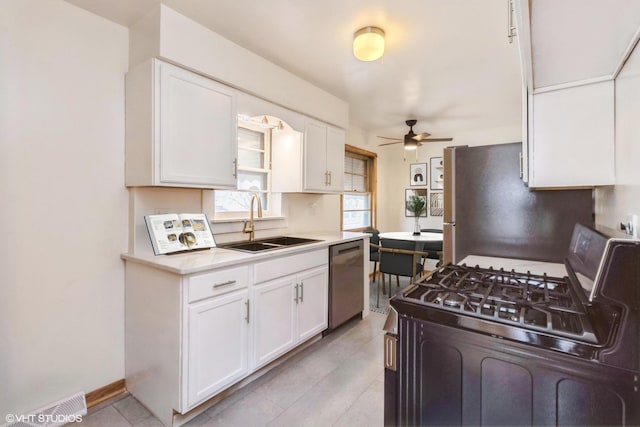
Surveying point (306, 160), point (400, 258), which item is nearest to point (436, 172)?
point (400, 258)

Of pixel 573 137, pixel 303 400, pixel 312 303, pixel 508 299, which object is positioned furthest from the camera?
pixel 312 303

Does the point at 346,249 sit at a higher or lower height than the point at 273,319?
higher

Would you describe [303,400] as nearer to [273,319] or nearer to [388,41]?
[273,319]

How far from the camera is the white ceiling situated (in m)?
1.79

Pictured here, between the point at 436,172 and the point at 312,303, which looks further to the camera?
the point at 436,172

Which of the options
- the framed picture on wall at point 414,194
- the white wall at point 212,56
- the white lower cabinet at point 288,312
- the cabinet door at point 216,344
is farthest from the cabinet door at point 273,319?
the framed picture on wall at point 414,194

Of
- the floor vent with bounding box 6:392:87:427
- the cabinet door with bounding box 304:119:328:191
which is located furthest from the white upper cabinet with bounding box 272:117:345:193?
the floor vent with bounding box 6:392:87:427

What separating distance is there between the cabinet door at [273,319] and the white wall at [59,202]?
913 millimetres

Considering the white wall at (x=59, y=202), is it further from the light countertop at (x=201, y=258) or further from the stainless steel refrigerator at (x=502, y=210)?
the stainless steel refrigerator at (x=502, y=210)

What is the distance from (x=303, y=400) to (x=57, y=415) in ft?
4.56

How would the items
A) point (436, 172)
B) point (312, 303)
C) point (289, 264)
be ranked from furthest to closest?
point (436, 172)
point (312, 303)
point (289, 264)

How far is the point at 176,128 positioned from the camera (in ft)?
6.27

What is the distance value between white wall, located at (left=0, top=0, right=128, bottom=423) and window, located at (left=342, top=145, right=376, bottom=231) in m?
2.98

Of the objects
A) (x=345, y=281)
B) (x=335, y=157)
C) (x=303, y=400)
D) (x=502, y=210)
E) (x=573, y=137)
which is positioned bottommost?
(x=303, y=400)
